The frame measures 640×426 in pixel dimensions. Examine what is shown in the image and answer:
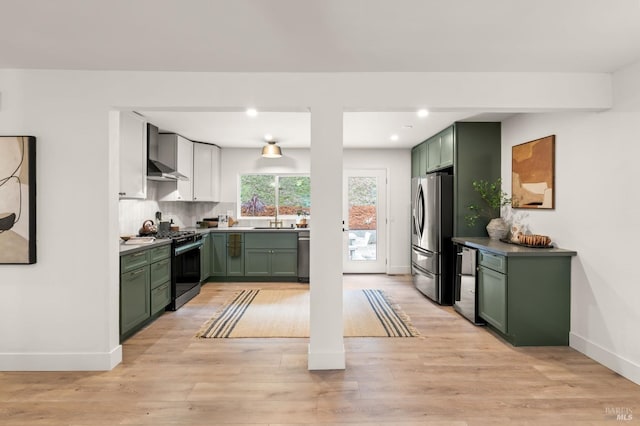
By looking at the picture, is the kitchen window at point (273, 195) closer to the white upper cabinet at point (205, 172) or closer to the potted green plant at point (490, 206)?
the white upper cabinet at point (205, 172)

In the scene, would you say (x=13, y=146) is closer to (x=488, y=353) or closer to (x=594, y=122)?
(x=488, y=353)

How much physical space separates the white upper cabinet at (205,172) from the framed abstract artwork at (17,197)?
3160 millimetres

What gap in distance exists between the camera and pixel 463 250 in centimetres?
403

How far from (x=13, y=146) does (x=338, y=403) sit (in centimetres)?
298

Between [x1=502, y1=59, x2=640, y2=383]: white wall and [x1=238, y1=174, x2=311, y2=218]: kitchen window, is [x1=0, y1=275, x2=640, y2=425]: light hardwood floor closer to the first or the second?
[x1=502, y1=59, x2=640, y2=383]: white wall

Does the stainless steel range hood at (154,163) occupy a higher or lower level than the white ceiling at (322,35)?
lower

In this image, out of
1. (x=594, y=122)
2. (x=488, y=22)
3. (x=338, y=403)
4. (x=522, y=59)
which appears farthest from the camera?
(x=594, y=122)

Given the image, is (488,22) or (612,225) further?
(612,225)

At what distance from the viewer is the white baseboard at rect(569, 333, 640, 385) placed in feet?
8.43

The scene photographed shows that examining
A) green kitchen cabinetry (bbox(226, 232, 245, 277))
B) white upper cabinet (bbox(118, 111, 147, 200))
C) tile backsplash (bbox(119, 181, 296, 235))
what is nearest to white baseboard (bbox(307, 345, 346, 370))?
white upper cabinet (bbox(118, 111, 147, 200))

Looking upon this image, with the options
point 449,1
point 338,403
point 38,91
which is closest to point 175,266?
point 38,91

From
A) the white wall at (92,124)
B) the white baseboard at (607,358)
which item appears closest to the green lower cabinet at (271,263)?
the white wall at (92,124)

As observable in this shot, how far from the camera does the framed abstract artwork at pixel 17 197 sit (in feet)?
8.62

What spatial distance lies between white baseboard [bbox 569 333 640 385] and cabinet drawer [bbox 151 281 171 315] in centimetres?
409
